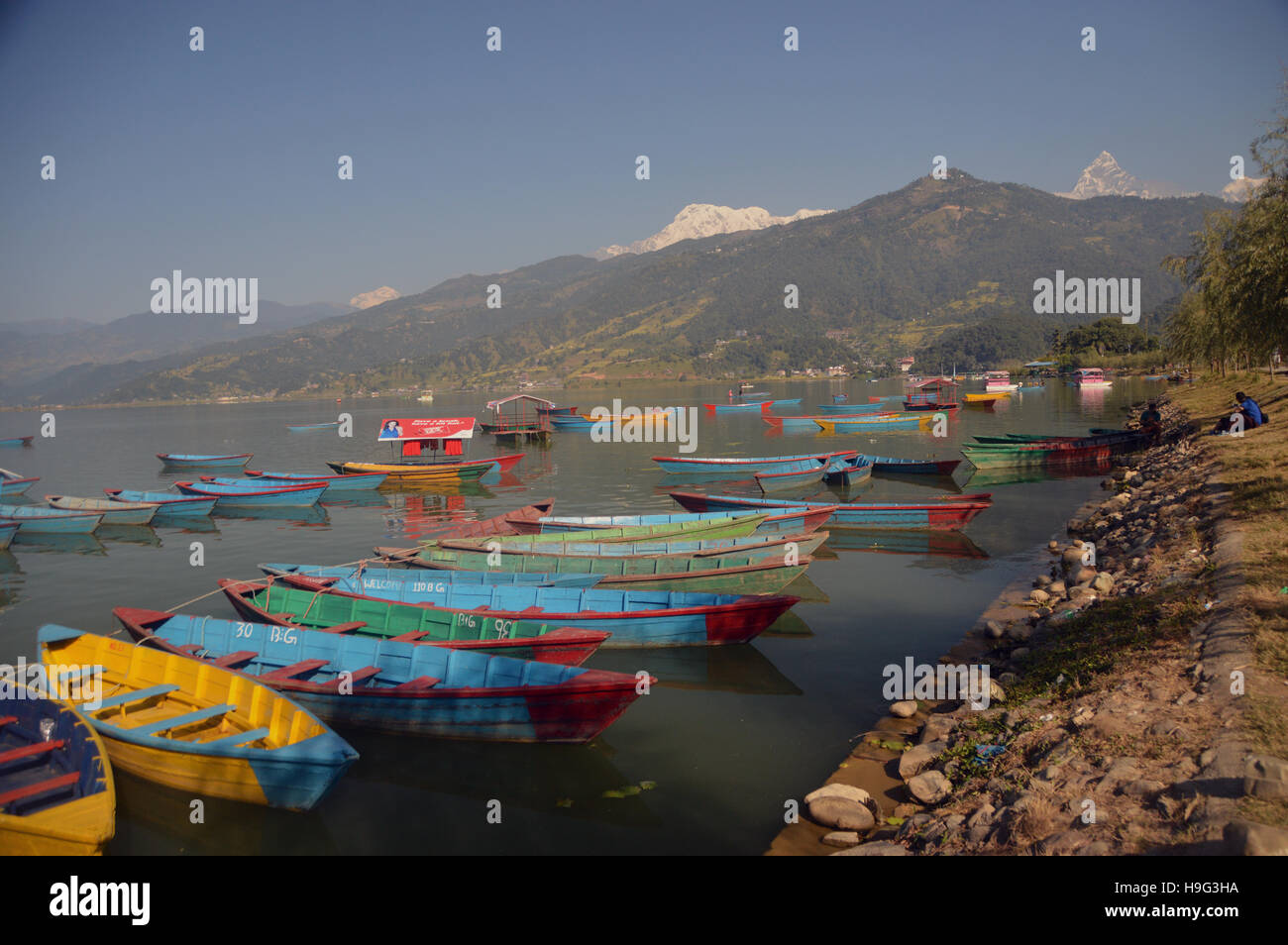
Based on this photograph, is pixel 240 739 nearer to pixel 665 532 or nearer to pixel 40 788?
pixel 40 788

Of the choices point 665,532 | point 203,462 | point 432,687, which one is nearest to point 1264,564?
point 432,687

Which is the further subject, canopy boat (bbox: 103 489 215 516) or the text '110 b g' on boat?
the text '110 b g' on boat

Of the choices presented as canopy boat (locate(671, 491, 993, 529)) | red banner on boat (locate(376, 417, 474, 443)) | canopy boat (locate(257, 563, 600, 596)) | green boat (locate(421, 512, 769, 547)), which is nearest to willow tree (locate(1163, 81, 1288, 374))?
canopy boat (locate(671, 491, 993, 529))

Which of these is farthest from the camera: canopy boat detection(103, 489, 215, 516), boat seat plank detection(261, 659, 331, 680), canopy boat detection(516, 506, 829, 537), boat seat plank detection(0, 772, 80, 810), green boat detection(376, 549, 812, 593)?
canopy boat detection(103, 489, 215, 516)

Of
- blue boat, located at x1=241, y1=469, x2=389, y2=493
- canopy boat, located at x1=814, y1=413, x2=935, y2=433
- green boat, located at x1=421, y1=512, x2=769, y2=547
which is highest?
canopy boat, located at x1=814, y1=413, x2=935, y2=433

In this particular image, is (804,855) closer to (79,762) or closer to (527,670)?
(527,670)

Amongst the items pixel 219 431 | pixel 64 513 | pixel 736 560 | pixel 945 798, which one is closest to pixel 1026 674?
pixel 945 798

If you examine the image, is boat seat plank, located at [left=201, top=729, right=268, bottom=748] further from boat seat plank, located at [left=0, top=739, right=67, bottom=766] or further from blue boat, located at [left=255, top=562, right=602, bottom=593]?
blue boat, located at [left=255, top=562, right=602, bottom=593]
